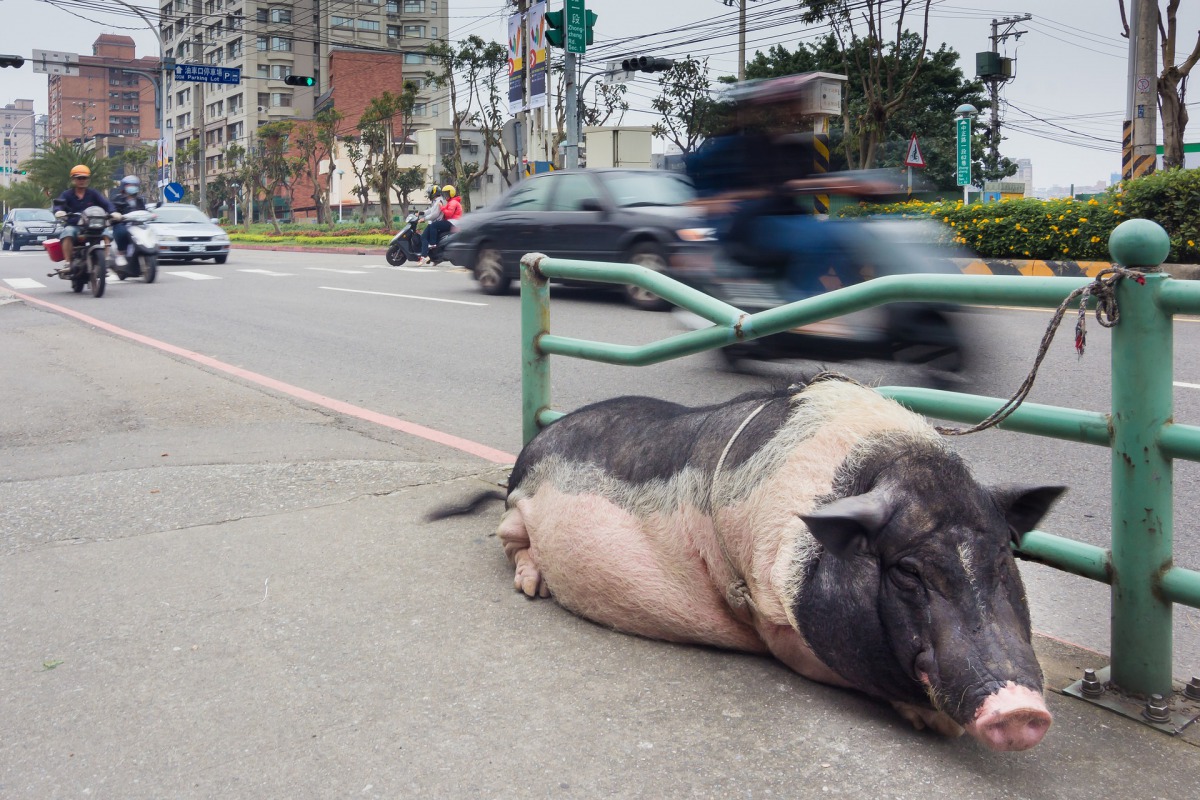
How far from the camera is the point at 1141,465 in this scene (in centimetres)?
236

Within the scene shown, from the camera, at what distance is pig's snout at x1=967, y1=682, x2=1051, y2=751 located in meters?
1.95

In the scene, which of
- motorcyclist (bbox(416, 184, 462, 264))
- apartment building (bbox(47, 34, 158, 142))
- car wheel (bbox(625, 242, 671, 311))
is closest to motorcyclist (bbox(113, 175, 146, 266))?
motorcyclist (bbox(416, 184, 462, 264))

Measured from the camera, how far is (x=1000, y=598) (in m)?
2.11

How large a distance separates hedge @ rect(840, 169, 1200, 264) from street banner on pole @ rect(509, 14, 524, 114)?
14.0 m

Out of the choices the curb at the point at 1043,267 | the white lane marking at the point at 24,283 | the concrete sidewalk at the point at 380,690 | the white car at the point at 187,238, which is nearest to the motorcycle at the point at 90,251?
the white lane marking at the point at 24,283

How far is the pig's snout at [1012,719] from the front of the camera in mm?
1951

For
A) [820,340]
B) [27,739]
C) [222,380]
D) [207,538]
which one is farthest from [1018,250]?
[27,739]

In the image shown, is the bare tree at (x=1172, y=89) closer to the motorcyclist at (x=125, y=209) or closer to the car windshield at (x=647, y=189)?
the car windshield at (x=647, y=189)

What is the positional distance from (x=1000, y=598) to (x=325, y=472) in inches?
132

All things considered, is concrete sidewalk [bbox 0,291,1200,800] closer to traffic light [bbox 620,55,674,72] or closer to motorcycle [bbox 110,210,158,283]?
motorcycle [bbox 110,210,158,283]

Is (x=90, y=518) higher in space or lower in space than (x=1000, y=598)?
lower

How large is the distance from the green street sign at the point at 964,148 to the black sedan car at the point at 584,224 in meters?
8.68

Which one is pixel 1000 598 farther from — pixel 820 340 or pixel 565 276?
pixel 820 340

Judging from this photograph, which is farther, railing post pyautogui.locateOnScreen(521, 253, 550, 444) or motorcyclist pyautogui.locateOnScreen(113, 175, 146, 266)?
motorcyclist pyautogui.locateOnScreen(113, 175, 146, 266)
